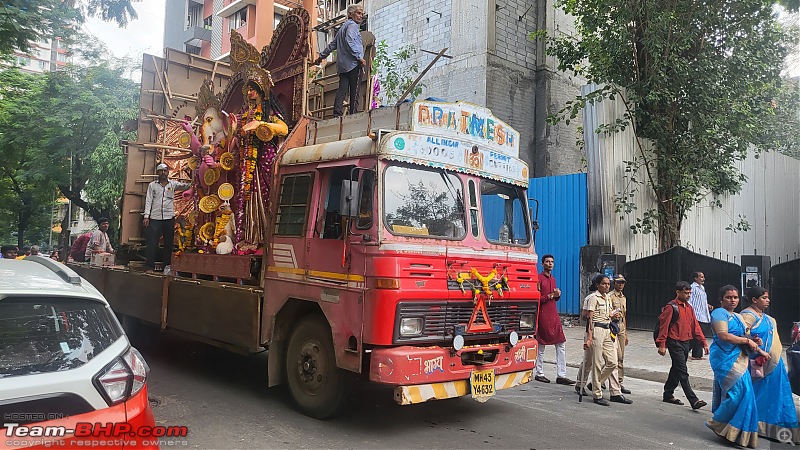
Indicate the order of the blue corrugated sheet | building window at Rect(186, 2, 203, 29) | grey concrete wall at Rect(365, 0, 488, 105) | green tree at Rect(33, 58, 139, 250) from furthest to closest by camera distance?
building window at Rect(186, 2, 203, 29) < green tree at Rect(33, 58, 139, 250) < grey concrete wall at Rect(365, 0, 488, 105) < the blue corrugated sheet

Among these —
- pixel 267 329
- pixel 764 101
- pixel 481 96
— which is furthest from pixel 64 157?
pixel 764 101

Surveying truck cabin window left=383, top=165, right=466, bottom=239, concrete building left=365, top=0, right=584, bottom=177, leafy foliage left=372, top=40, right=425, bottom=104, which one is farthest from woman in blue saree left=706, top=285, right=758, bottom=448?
leafy foliage left=372, top=40, right=425, bottom=104

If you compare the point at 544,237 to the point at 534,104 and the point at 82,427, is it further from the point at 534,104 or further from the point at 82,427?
the point at 82,427

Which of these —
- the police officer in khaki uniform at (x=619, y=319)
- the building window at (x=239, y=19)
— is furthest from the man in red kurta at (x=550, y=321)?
the building window at (x=239, y=19)

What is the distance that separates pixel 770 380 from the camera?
17.7 feet

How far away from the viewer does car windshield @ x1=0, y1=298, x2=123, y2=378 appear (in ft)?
9.25

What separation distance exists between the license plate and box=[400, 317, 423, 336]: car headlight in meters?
0.70

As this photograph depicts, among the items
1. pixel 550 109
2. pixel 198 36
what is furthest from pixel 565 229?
pixel 198 36

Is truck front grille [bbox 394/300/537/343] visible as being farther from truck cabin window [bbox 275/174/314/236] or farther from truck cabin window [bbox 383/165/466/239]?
truck cabin window [bbox 275/174/314/236]

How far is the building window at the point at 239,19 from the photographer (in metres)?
32.8

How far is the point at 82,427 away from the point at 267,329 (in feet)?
11.1

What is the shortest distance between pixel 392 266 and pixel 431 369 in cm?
95

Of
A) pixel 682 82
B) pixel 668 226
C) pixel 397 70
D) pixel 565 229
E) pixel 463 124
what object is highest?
pixel 397 70
